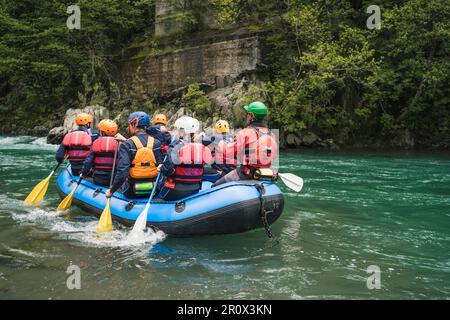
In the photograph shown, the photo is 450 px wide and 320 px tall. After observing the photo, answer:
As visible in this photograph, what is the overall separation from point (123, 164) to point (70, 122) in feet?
52.2

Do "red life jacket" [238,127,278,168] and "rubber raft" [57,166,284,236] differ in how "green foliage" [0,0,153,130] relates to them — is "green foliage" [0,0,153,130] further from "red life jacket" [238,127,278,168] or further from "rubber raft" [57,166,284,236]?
"red life jacket" [238,127,278,168]

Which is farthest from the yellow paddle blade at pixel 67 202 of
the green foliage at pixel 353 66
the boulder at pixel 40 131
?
the boulder at pixel 40 131

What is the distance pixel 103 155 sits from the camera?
677cm

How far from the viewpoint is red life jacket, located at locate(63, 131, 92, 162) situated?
25.1 feet

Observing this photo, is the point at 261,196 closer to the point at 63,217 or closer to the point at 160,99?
the point at 63,217

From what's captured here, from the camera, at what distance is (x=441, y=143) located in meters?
19.3

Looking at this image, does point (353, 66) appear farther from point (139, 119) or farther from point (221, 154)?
point (139, 119)

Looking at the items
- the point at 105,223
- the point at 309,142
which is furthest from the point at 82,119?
the point at 309,142

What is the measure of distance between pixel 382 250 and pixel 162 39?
763 inches

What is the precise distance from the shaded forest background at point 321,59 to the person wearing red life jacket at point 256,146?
12001 millimetres

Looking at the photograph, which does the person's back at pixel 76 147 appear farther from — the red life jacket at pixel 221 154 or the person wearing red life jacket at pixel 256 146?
the person wearing red life jacket at pixel 256 146

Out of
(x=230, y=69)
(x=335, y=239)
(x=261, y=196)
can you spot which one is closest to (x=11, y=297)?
(x=261, y=196)

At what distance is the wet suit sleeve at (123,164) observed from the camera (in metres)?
5.69
